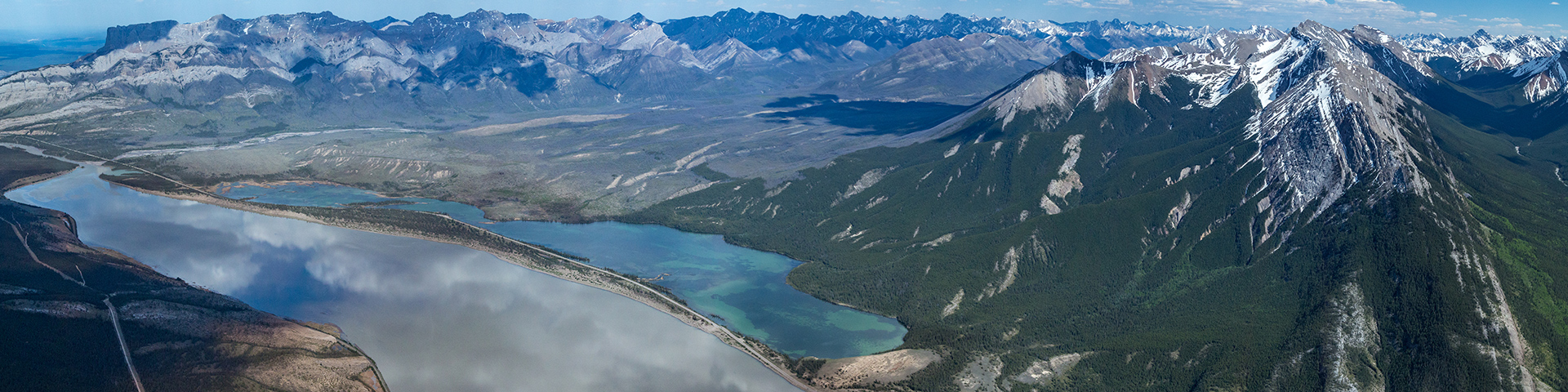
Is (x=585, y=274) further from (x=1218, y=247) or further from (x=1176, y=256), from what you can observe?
(x=1218, y=247)

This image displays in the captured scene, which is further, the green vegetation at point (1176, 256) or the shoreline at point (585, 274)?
the shoreline at point (585, 274)

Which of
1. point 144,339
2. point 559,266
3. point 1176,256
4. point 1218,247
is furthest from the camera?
point 559,266

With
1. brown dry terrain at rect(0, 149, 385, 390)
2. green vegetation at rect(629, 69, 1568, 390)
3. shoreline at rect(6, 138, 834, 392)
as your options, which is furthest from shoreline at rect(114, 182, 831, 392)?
brown dry terrain at rect(0, 149, 385, 390)

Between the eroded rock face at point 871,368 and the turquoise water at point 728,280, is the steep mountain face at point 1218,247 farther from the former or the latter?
the turquoise water at point 728,280

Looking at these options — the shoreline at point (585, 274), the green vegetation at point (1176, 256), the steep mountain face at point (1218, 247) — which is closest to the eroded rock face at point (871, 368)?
the green vegetation at point (1176, 256)

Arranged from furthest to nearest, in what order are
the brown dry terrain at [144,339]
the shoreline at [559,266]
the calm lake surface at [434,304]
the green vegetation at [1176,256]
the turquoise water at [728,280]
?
the turquoise water at [728,280], the shoreline at [559,266], the calm lake surface at [434,304], the green vegetation at [1176,256], the brown dry terrain at [144,339]

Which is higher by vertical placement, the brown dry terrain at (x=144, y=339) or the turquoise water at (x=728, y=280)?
the brown dry terrain at (x=144, y=339)

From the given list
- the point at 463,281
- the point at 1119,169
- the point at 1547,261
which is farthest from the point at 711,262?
the point at 1547,261

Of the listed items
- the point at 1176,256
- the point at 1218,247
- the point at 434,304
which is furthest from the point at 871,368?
the point at 434,304
